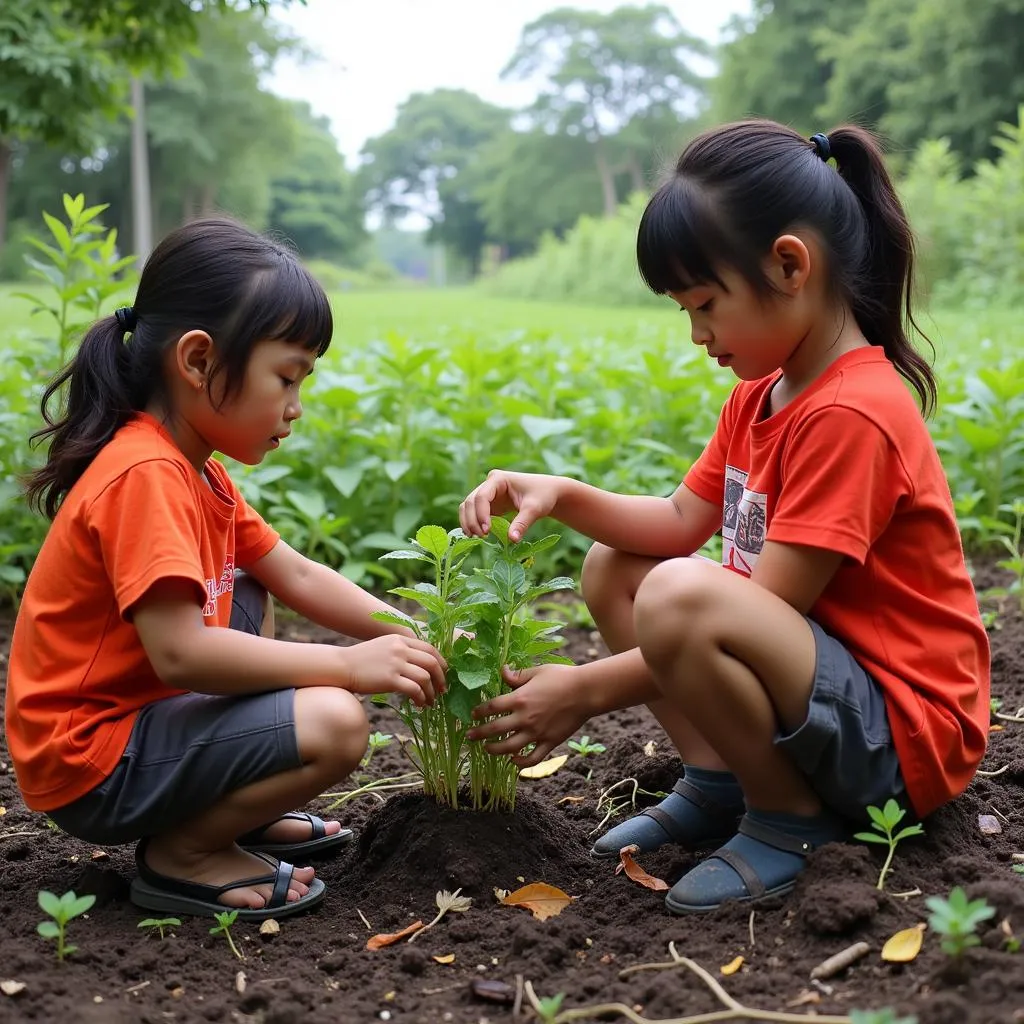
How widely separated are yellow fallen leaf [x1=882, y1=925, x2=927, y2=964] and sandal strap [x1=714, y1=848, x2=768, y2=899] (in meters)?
0.29

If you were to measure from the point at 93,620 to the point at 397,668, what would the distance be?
0.57m

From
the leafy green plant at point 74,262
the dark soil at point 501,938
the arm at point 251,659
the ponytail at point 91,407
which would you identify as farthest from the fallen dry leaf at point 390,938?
the leafy green plant at point 74,262

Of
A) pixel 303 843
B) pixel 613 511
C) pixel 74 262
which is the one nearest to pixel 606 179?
pixel 74 262

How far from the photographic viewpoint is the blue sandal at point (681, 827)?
2322mm

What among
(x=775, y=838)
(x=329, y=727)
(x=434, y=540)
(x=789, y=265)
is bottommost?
(x=775, y=838)

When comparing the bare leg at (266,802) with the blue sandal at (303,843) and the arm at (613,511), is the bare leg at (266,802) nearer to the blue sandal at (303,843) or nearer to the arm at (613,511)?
the blue sandal at (303,843)

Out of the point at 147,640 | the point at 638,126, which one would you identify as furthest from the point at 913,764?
the point at 638,126

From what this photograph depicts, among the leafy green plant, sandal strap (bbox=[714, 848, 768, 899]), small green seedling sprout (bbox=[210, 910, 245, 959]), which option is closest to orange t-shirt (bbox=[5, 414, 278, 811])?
small green seedling sprout (bbox=[210, 910, 245, 959])

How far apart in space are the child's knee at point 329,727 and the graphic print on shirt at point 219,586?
279 millimetres

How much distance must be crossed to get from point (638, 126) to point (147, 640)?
60208mm

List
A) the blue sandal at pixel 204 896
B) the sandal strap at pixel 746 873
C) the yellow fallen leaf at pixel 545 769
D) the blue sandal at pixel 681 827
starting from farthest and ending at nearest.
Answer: the yellow fallen leaf at pixel 545 769 < the blue sandal at pixel 681 827 < the blue sandal at pixel 204 896 < the sandal strap at pixel 746 873

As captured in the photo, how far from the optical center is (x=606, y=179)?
53.7m

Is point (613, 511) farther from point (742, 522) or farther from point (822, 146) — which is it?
point (822, 146)

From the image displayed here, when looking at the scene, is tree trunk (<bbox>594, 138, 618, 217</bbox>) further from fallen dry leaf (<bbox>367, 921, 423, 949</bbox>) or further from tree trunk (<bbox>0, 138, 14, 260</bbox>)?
fallen dry leaf (<bbox>367, 921, 423, 949</bbox>)
